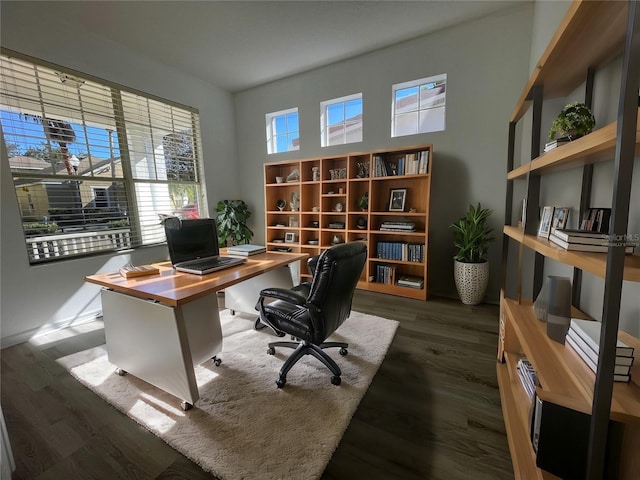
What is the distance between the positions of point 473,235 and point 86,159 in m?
4.26

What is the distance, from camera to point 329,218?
12.8 ft

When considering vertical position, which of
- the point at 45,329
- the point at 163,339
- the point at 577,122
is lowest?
the point at 45,329

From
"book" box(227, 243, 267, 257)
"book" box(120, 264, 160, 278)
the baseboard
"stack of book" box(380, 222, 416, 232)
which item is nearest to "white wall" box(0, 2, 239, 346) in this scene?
the baseboard

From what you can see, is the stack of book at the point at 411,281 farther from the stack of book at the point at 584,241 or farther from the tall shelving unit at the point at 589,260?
the stack of book at the point at 584,241

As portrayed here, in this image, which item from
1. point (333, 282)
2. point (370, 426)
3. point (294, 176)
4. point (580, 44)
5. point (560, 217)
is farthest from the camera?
point (294, 176)

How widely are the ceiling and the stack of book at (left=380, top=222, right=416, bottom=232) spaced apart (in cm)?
217

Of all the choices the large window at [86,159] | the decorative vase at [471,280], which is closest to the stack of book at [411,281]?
the decorative vase at [471,280]

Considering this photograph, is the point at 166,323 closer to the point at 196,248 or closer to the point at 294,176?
the point at 196,248

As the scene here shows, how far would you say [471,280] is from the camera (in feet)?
9.39

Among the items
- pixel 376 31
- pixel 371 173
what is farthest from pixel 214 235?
pixel 376 31

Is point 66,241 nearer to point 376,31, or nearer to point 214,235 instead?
point 214,235

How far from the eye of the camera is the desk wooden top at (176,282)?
1465 millimetres

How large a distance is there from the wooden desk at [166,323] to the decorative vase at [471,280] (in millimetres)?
2164

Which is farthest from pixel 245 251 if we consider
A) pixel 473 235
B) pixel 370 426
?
pixel 473 235
